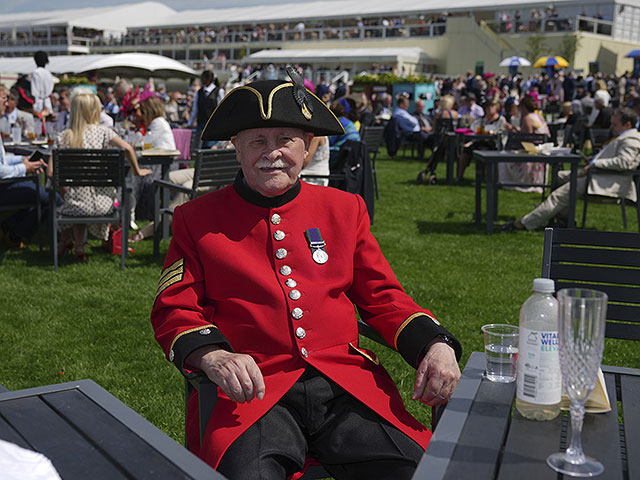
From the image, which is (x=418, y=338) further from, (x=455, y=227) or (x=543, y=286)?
(x=455, y=227)

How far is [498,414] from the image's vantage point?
1.69 m

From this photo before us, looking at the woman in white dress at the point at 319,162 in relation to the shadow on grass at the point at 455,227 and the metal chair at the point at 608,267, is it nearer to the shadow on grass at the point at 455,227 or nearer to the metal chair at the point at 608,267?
the shadow on grass at the point at 455,227

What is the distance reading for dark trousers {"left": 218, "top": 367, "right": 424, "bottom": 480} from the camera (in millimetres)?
1940

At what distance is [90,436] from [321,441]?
739mm

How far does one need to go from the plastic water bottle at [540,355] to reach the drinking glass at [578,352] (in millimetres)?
149

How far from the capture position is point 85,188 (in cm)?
627

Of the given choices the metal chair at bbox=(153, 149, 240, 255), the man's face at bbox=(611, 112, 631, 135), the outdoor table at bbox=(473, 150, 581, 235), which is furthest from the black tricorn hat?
the man's face at bbox=(611, 112, 631, 135)

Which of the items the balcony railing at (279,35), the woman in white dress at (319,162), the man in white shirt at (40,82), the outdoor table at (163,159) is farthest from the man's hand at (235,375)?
the balcony railing at (279,35)

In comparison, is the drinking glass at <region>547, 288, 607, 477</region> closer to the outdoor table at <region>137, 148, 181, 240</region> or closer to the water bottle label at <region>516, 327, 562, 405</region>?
the water bottle label at <region>516, 327, 562, 405</region>

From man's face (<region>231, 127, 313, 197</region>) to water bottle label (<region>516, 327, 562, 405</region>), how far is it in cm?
98

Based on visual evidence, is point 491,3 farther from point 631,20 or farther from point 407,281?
point 407,281

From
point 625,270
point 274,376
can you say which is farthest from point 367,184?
point 274,376

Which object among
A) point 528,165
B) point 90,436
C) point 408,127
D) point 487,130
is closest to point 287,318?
point 90,436

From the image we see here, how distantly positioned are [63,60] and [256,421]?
32308 millimetres
